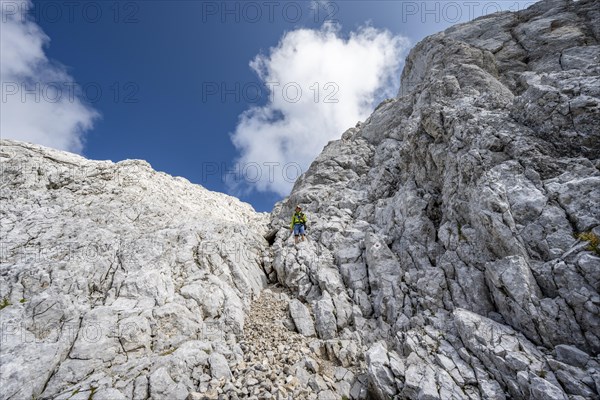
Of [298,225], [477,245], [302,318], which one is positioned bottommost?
[302,318]

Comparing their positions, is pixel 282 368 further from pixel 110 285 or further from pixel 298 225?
pixel 298 225

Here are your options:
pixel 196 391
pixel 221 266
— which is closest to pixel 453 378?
pixel 196 391

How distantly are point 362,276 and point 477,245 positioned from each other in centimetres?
809

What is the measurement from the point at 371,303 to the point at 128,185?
3013 centimetres

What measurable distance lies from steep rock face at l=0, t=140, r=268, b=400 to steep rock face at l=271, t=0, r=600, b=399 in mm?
6264

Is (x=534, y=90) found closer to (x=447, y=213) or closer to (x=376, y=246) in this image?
(x=447, y=213)

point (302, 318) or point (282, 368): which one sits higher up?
point (302, 318)

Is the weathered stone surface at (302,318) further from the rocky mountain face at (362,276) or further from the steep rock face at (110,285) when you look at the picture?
the steep rock face at (110,285)

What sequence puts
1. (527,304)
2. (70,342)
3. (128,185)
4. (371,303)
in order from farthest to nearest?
(128,185) < (371,303) < (70,342) < (527,304)

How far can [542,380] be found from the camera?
33.1 feet

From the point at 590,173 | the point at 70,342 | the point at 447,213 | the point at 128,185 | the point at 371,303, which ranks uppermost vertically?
the point at 128,185

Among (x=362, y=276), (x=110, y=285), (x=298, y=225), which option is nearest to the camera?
(x=110, y=285)

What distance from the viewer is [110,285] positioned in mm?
18422

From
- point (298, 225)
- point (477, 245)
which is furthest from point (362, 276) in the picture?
point (298, 225)
